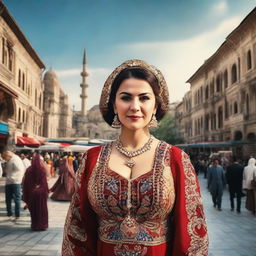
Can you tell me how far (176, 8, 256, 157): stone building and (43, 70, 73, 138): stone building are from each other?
20.0 meters

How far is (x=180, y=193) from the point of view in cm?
175

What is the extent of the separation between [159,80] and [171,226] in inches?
36.7

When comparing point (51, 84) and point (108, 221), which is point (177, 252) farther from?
point (51, 84)

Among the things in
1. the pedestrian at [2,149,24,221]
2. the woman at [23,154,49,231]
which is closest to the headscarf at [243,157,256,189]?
the woman at [23,154,49,231]

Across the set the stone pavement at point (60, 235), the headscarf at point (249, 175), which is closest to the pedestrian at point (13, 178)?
the stone pavement at point (60, 235)

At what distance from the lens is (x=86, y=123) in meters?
70.1

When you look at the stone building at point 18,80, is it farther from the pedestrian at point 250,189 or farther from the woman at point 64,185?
the pedestrian at point 250,189

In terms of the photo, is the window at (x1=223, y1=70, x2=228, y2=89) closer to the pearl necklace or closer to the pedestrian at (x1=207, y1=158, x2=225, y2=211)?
the pedestrian at (x1=207, y1=158, x2=225, y2=211)

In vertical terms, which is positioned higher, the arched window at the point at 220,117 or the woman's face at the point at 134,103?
the arched window at the point at 220,117

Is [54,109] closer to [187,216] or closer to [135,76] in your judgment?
[135,76]

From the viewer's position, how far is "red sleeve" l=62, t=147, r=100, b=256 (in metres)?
1.81

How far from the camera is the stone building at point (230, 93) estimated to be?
20938 millimetres

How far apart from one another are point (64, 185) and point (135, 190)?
369 inches

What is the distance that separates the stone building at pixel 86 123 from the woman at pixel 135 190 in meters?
64.0
